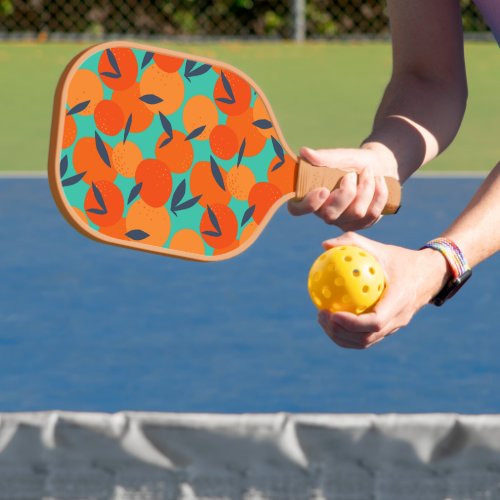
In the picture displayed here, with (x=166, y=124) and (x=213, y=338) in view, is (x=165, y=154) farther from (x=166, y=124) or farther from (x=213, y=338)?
(x=213, y=338)

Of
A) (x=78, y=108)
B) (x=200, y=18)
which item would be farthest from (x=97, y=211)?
(x=200, y=18)

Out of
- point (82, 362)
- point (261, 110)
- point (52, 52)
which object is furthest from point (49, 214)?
point (52, 52)

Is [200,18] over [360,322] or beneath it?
beneath

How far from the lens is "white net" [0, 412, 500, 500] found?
227 cm

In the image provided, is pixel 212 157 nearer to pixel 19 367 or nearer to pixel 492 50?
Answer: pixel 19 367

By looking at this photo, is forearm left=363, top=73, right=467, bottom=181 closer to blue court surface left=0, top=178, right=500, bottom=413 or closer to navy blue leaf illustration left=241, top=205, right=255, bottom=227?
navy blue leaf illustration left=241, top=205, right=255, bottom=227

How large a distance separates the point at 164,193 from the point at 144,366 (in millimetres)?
2211

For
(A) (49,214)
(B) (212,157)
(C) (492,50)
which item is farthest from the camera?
(C) (492,50)

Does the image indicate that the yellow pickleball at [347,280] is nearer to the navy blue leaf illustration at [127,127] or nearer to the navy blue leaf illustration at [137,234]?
the navy blue leaf illustration at [137,234]

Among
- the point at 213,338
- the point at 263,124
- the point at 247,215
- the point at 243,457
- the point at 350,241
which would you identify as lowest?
the point at 213,338

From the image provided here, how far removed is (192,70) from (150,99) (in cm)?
10

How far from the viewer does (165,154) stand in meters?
2.41

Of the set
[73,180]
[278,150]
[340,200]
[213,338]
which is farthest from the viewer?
[213,338]

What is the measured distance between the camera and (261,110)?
2.57m
